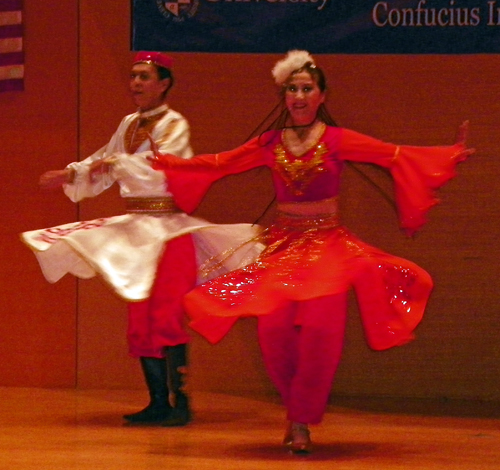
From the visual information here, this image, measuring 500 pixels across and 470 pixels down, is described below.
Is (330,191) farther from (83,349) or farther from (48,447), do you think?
(83,349)

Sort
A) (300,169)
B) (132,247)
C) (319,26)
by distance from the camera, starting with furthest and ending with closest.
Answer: (319,26)
(132,247)
(300,169)

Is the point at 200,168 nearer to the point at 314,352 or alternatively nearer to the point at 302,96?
the point at 302,96

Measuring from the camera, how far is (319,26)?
4.77 meters

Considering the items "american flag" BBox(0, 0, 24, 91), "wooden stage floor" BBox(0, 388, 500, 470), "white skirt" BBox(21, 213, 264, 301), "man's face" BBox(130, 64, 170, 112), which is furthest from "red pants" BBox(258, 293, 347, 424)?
"american flag" BBox(0, 0, 24, 91)

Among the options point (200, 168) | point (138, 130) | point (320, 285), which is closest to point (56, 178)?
point (138, 130)

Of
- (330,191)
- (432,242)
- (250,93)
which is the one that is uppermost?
(250,93)

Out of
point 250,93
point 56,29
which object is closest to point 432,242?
point 250,93

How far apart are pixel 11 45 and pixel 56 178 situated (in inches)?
45.5

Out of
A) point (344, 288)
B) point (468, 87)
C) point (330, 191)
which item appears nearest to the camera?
point (344, 288)

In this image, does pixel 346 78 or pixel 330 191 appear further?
pixel 346 78

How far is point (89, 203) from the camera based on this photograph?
4949mm

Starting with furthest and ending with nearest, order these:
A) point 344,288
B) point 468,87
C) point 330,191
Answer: point 468,87
point 330,191
point 344,288

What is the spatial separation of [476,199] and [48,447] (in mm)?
2368

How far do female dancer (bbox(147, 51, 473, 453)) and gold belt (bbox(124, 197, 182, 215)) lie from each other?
0.66 ft
